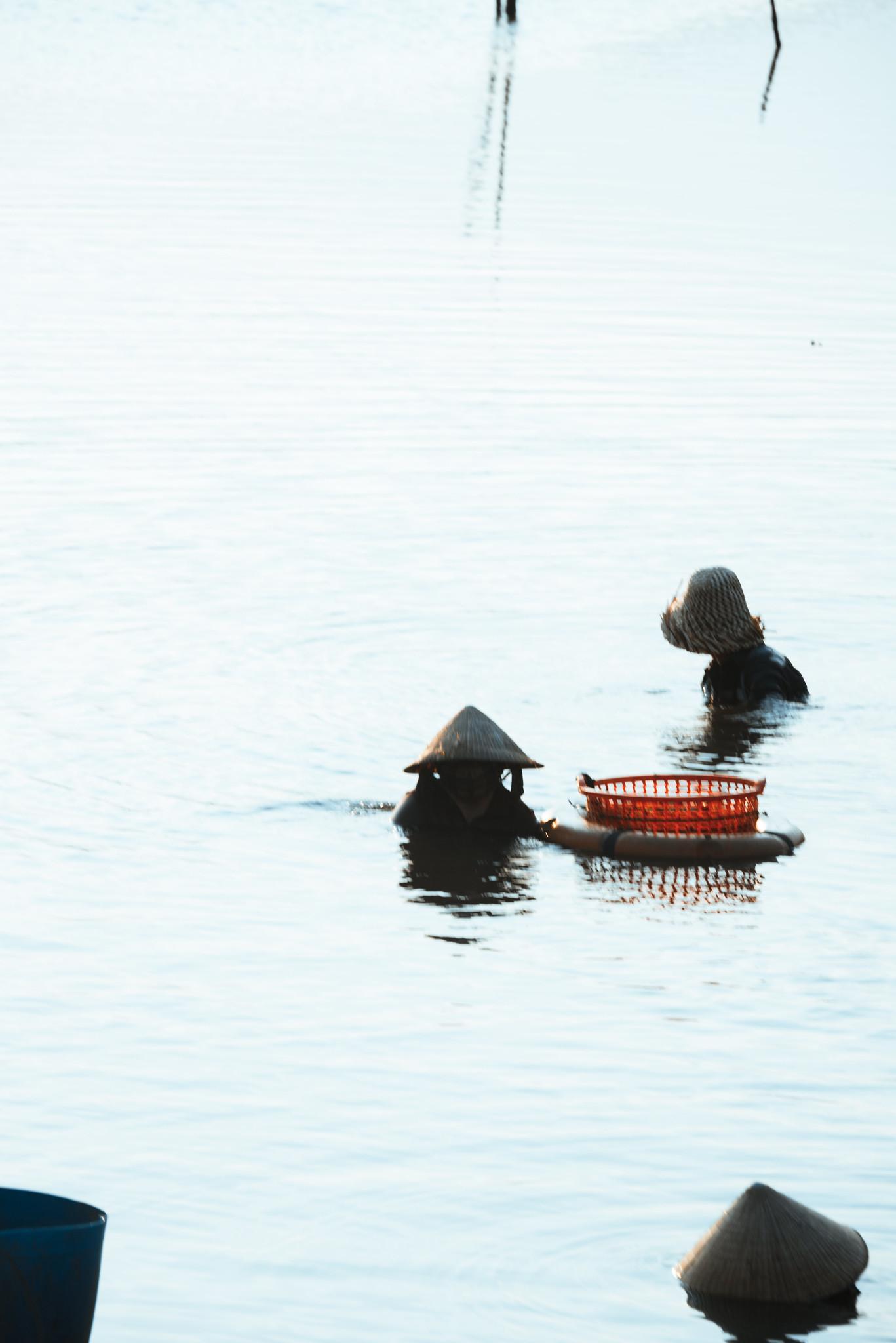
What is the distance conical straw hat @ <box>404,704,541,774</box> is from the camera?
9.34 meters

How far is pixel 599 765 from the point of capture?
11.1 meters

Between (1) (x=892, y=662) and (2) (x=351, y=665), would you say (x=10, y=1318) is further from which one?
(1) (x=892, y=662)

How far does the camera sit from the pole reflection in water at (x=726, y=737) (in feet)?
37.2

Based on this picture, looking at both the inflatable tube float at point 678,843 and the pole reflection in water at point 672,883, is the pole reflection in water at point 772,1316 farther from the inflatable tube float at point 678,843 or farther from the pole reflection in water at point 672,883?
the inflatable tube float at point 678,843

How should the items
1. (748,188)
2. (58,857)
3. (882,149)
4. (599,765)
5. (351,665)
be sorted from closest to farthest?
(58,857), (599,765), (351,665), (748,188), (882,149)

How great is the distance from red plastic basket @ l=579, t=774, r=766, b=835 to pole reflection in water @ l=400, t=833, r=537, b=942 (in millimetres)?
421

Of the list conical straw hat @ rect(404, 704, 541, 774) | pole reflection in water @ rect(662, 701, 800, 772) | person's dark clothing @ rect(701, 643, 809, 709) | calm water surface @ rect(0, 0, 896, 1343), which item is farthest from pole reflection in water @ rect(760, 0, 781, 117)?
conical straw hat @ rect(404, 704, 541, 774)

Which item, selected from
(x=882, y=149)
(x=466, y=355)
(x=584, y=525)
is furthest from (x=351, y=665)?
(x=882, y=149)

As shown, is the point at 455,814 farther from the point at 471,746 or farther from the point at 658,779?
the point at 658,779

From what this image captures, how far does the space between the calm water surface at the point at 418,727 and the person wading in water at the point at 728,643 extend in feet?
0.98

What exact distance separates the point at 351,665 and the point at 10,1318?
8010mm

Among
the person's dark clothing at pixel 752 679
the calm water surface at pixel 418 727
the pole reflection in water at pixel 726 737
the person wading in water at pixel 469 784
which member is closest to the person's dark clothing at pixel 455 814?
the person wading in water at pixel 469 784

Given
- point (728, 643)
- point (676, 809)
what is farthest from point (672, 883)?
point (728, 643)

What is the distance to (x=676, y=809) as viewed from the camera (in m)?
9.40
